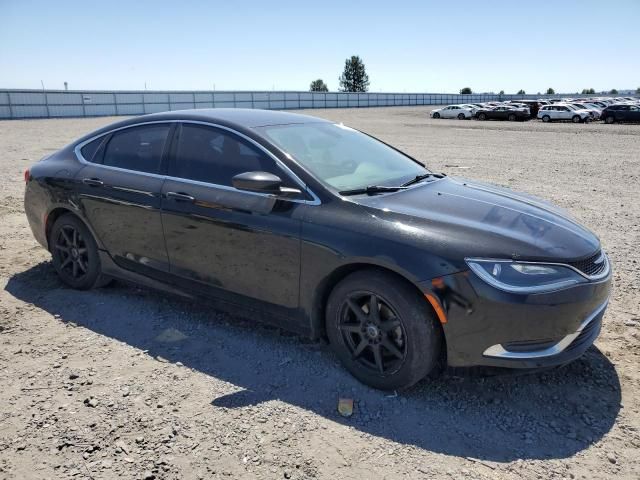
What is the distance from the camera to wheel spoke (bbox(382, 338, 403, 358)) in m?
3.05

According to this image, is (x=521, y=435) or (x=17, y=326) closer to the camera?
(x=521, y=435)

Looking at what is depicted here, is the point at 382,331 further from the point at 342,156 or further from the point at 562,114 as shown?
the point at 562,114

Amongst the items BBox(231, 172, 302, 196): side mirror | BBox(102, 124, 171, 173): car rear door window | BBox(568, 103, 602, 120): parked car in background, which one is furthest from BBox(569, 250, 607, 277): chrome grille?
BBox(568, 103, 602, 120): parked car in background

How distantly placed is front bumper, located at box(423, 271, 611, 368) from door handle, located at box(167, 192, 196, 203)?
6.14 ft

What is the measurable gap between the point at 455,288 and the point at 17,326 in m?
3.44

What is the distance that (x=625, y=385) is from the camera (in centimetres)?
323

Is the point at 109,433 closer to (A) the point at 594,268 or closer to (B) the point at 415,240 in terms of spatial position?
(B) the point at 415,240

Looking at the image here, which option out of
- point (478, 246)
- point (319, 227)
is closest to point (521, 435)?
point (478, 246)

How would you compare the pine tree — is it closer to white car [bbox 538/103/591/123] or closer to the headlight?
white car [bbox 538/103/591/123]

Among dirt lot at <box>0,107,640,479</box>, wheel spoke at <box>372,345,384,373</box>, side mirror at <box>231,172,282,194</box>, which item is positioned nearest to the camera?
dirt lot at <box>0,107,640,479</box>

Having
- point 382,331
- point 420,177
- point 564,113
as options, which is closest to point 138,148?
point 420,177

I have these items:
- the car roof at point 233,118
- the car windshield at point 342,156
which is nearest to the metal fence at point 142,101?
the car roof at point 233,118

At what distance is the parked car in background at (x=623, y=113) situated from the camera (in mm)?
32531

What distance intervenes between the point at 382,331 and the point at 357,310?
0.20 metres
